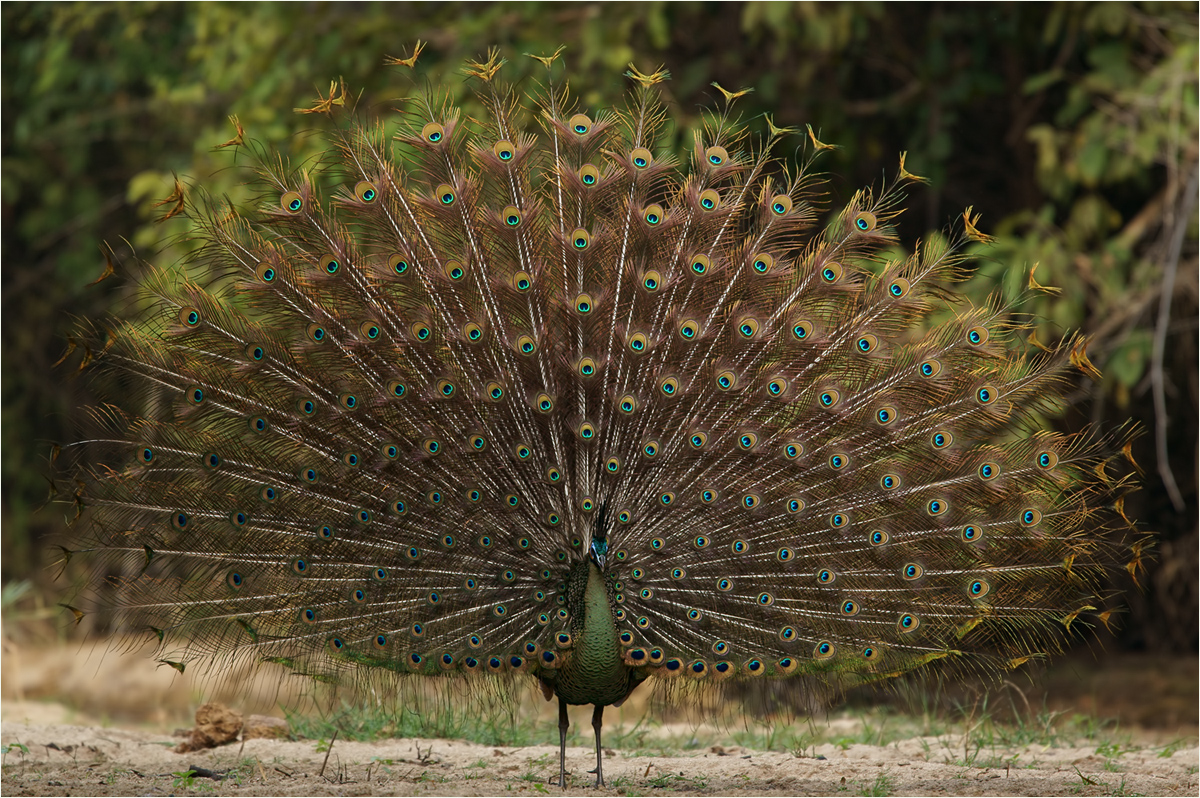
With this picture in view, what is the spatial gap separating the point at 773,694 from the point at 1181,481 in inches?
246

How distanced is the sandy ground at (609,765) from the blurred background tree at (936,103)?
195 cm

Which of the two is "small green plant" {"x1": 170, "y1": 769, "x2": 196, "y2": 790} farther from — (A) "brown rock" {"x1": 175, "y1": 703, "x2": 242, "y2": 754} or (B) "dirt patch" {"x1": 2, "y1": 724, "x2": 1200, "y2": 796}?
(A) "brown rock" {"x1": 175, "y1": 703, "x2": 242, "y2": 754}

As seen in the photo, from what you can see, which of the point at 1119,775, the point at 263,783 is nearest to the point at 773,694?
the point at 1119,775

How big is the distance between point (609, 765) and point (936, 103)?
241 inches

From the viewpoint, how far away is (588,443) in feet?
15.8

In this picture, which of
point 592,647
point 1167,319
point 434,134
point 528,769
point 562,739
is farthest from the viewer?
point 1167,319

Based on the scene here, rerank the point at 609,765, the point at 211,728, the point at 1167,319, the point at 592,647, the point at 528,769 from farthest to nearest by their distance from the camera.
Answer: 1. the point at 1167,319
2. the point at 211,728
3. the point at 609,765
4. the point at 528,769
5. the point at 592,647

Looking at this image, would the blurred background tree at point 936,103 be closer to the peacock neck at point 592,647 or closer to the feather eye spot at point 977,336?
the feather eye spot at point 977,336

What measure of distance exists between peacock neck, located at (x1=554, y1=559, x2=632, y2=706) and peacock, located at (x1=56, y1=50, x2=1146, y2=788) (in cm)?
2

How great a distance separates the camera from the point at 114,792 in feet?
15.5

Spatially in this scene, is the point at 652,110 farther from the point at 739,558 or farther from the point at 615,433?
the point at 739,558

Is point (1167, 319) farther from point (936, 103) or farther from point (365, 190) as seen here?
point (365, 190)

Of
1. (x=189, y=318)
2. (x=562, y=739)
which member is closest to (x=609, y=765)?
(x=562, y=739)

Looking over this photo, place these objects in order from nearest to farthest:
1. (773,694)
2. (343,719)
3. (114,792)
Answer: (114,792)
(773,694)
(343,719)
